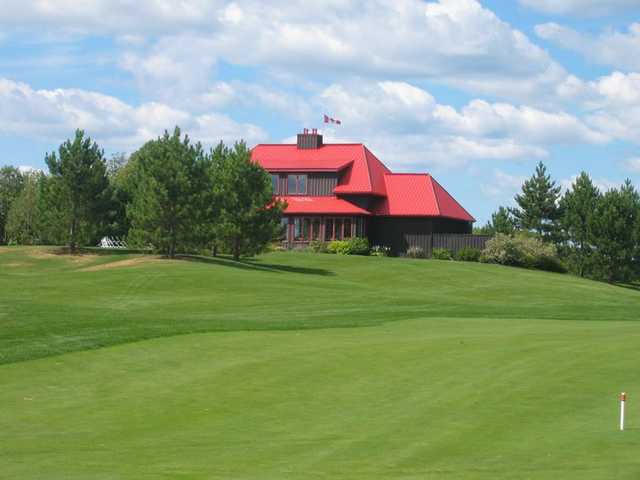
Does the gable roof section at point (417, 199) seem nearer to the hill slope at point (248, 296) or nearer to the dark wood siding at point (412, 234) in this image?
the dark wood siding at point (412, 234)

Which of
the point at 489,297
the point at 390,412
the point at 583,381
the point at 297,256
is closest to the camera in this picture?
the point at 390,412

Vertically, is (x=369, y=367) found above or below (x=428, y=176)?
below

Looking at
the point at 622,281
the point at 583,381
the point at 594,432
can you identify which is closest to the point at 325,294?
the point at 583,381

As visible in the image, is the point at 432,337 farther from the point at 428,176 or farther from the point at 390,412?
the point at 428,176

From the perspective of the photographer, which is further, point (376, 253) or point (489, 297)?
point (376, 253)

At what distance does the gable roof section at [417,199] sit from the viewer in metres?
80.5

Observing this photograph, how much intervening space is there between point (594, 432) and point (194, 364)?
389 inches

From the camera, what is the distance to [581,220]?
82750mm

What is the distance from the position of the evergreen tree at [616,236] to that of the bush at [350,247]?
1863cm

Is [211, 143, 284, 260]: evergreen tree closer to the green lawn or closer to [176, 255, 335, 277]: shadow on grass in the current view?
[176, 255, 335, 277]: shadow on grass

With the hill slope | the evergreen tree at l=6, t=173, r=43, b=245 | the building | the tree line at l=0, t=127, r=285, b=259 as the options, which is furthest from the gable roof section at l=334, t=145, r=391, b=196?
the evergreen tree at l=6, t=173, r=43, b=245

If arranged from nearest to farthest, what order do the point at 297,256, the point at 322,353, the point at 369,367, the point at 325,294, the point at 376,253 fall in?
the point at 369,367 < the point at 322,353 < the point at 325,294 < the point at 297,256 < the point at 376,253

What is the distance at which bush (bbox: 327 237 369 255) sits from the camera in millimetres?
75562

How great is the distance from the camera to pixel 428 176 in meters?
84.9
